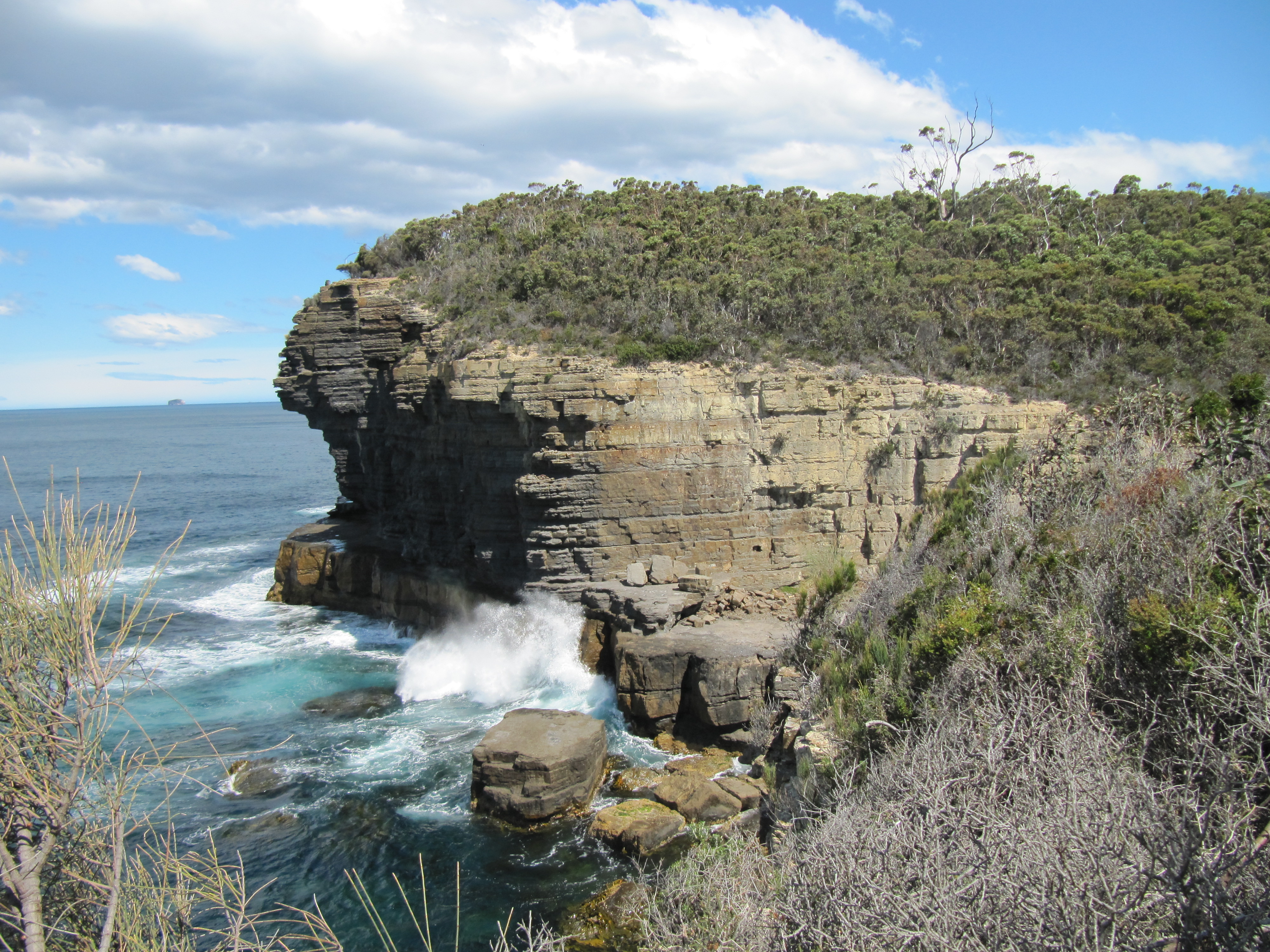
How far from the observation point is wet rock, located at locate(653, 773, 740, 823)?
13031 mm

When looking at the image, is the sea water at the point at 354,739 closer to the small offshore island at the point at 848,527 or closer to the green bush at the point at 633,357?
the small offshore island at the point at 848,527

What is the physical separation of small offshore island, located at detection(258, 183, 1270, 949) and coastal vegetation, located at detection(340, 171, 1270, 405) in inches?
5.8

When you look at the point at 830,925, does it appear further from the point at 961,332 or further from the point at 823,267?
the point at 823,267

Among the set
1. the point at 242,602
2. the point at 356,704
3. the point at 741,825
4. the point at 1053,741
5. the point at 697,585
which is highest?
the point at 1053,741

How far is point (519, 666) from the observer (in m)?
20.0

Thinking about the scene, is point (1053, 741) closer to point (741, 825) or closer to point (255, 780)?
point (741, 825)

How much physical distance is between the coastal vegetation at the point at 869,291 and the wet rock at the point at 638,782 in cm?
1032

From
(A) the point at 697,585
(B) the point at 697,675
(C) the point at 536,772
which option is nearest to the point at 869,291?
(A) the point at 697,585

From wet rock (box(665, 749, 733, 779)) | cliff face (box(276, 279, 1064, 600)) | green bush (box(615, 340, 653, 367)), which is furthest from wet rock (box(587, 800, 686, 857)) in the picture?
green bush (box(615, 340, 653, 367))

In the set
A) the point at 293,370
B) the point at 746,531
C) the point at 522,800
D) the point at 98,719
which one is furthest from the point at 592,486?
the point at 293,370

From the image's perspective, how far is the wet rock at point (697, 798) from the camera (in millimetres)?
13031

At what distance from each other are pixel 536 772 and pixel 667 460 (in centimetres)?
845

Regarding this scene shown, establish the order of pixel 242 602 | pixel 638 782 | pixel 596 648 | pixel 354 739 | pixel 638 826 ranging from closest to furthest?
pixel 638 826
pixel 638 782
pixel 354 739
pixel 596 648
pixel 242 602

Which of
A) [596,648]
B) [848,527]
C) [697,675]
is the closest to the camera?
[697,675]
